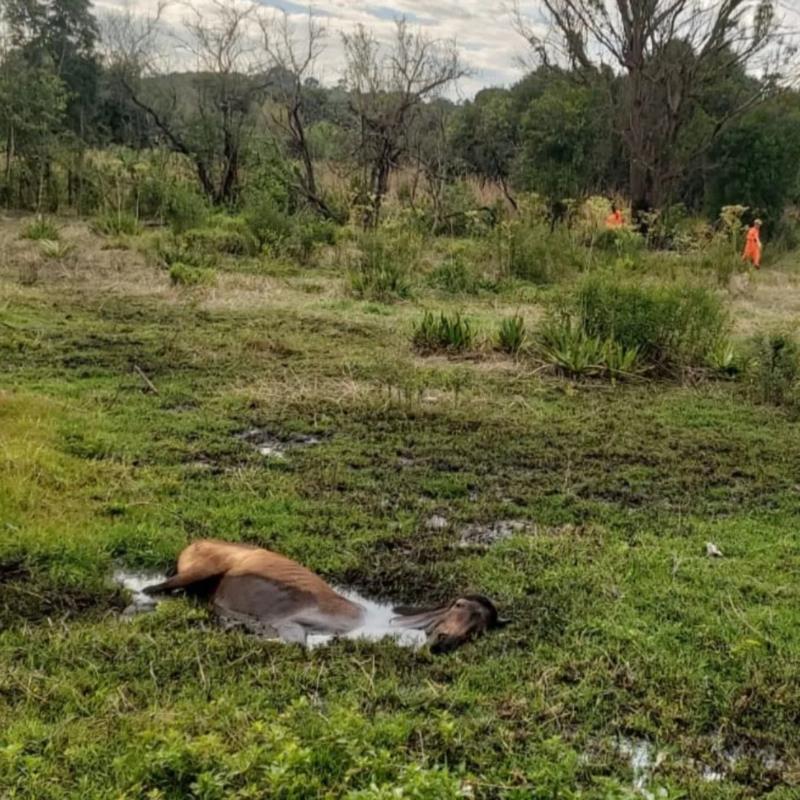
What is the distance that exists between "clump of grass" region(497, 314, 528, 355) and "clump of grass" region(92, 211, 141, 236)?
22.5 ft

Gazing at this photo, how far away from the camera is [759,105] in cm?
1872

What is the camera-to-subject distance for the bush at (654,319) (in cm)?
694

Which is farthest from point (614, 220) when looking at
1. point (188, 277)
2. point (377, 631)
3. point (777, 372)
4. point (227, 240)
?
point (377, 631)

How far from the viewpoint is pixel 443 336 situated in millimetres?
7387

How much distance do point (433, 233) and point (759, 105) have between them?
8.71 m

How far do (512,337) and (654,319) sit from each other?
44.4 inches

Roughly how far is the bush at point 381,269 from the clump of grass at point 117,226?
3.27 m

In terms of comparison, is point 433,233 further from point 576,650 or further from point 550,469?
point 576,650

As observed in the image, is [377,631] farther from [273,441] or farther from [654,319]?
[654,319]

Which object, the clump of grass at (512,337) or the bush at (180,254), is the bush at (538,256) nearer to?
the bush at (180,254)

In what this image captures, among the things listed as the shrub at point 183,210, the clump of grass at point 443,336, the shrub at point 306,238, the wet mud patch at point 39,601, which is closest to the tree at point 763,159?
the shrub at point 306,238

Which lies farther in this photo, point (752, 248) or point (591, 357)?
point (752, 248)

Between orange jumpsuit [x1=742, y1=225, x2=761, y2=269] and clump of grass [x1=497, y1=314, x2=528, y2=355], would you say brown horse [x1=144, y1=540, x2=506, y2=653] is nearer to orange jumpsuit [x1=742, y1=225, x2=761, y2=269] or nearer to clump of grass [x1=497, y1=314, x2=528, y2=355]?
clump of grass [x1=497, y1=314, x2=528, y2=355]

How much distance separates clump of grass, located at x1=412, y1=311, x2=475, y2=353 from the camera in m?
7.34
